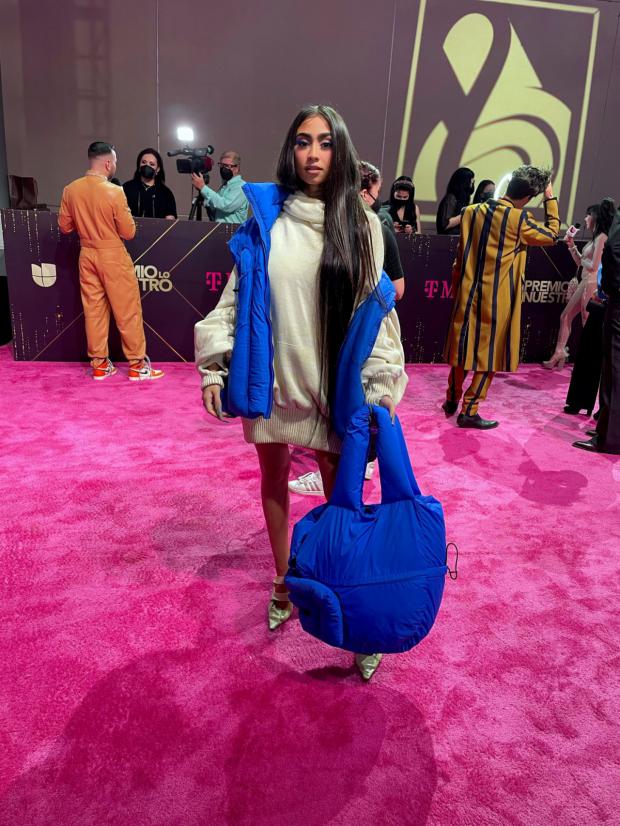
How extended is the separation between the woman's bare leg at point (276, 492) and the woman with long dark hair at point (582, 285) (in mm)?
3616

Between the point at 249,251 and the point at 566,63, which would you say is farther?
the point at 566,63

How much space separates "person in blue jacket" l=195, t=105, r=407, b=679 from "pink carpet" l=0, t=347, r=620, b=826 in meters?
0.76

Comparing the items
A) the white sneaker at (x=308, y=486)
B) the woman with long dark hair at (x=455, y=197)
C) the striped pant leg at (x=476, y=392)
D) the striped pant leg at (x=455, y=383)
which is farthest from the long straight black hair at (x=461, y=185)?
the white sneaker at (x=308, y=486)

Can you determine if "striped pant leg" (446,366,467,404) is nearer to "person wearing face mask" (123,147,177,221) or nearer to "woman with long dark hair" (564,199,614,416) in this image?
"woman with long dark hair" (564,199,614,416)

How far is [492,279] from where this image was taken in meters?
3.67

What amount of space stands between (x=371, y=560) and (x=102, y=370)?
3.89 meters

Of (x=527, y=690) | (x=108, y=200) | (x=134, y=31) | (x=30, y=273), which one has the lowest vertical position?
(x=527, y=690)

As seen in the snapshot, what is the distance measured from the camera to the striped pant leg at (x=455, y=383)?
3.98 meters

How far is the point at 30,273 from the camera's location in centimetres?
478

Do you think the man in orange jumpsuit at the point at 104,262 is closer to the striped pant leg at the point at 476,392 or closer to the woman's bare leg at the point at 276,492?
the striped pant leg at the point at 476,392

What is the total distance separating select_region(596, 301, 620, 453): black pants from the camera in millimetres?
3113

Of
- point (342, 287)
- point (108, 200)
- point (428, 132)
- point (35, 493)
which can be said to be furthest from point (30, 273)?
point (428, 132)

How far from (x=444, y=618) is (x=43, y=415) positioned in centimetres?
292

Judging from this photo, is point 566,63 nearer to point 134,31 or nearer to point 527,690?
point 134,31
